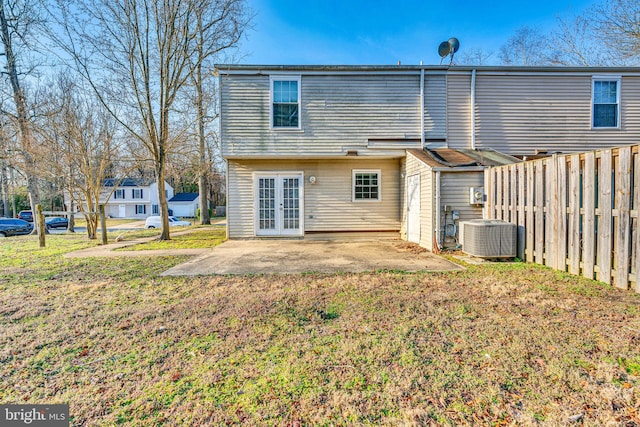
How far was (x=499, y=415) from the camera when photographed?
177cm

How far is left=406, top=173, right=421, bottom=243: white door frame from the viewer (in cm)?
835

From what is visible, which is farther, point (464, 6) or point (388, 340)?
point (464, 6)

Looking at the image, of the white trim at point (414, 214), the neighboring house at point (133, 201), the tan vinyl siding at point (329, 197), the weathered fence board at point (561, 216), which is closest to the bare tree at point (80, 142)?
the tan vinyl siding at point (329, 197)

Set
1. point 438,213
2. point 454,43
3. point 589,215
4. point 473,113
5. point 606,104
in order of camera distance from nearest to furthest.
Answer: point 589,215 → point 438,213 → point 454,43 → point 473,113 → point 606,104

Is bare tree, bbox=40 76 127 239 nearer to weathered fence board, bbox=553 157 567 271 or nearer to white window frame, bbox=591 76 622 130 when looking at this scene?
weathered fence board, bbox=553 157 567 271

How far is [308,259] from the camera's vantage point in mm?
6555

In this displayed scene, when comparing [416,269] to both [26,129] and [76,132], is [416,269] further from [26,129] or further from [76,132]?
[26,129]

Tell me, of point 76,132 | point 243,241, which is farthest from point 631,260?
point 76,132

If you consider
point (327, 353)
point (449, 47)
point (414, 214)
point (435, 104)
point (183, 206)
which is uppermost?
point (449, 47)

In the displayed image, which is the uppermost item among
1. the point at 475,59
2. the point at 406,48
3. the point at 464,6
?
the point at 475,59

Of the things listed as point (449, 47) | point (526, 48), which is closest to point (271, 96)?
point (449, 47)

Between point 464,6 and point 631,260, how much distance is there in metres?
12.3

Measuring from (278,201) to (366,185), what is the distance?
2.98m

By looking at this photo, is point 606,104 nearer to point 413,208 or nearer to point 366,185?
point 413,208
